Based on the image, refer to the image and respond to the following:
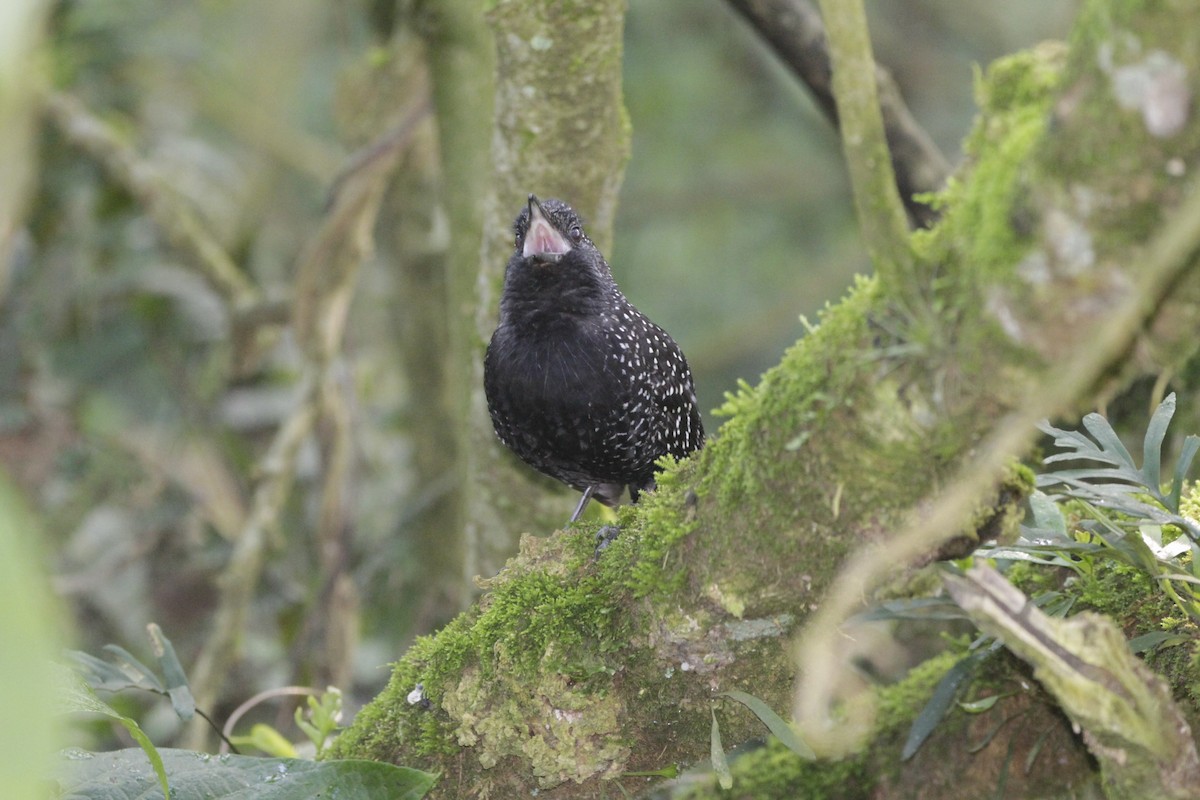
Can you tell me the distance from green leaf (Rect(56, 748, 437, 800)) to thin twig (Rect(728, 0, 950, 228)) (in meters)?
2.41

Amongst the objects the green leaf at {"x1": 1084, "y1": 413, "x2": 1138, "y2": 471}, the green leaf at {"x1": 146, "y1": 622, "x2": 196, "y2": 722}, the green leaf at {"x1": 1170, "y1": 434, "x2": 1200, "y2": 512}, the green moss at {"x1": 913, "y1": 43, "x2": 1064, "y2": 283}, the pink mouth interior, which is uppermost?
the green moss at {"x1": 913, "y1": 43, "x2": 1064, "y2": 283}

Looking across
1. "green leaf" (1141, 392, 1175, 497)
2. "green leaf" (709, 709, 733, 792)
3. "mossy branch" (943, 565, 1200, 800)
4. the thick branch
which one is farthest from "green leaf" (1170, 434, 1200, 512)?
the thick branch

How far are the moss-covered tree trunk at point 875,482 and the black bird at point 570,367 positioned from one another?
0.90 metres

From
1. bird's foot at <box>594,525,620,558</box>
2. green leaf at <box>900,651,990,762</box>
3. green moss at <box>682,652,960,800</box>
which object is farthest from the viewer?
Answer: green moss at <box>682,652,960,800</box>

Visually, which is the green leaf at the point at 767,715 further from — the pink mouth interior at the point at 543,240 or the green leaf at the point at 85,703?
the pink mouth interior at the point at 543,240

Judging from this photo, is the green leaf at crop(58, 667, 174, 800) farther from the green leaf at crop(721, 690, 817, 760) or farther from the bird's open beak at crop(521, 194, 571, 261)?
the bird's open beak at crop(521, 194, 571, 261)

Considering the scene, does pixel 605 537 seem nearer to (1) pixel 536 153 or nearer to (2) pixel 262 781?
(2) pixel 262 781

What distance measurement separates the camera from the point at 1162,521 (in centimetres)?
196

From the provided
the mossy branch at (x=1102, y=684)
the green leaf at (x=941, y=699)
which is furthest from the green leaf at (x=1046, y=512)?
the mossy branch at (x=1102, y=684)

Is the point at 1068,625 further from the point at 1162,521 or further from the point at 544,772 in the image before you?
the point at 544,772

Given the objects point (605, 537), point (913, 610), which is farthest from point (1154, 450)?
point (605, 537)

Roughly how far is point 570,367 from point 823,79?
4.79ft

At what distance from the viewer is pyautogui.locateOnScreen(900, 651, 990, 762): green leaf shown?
2072 mm

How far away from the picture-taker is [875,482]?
164cm
